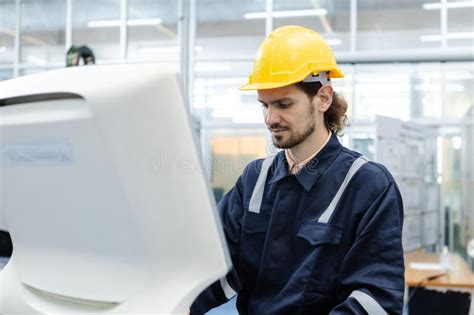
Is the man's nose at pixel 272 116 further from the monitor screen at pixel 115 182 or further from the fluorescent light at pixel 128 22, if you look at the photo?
the fluorescent light at pixel 128 22

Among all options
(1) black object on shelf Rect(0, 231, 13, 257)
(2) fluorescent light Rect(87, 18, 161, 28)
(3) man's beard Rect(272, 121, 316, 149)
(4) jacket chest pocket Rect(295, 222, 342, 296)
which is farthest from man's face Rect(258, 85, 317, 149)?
(2) fluorescent light Rect(87, 18, 161, 28)

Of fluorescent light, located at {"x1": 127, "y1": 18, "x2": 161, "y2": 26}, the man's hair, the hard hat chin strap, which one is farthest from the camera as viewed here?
fluorescent light, located at {"x1": 127, "y1": 18, "x2": 161, "y2": 26}

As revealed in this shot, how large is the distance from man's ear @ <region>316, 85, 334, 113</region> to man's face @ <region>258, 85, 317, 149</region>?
0.04 m

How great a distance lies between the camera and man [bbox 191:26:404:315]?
1099 millimetres

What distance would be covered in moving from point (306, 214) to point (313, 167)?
0.37 ft

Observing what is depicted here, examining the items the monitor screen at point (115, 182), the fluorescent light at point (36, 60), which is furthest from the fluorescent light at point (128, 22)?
the monitor screen at point (115, 182)

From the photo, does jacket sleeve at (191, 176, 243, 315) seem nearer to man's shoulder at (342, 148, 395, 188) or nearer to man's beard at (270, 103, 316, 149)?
man's beard at (270, 103, 316, 149)

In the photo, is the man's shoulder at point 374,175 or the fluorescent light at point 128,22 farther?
the fluorescent light at point 128,22

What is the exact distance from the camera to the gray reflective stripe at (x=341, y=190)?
1149mm

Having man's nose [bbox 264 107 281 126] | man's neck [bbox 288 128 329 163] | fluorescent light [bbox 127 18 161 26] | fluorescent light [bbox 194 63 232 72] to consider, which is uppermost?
fluorescent light [bbox 127 18 161 26]

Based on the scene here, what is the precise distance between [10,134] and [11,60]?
6.51 metres

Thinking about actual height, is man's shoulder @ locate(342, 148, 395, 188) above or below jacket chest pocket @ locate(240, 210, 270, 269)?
above

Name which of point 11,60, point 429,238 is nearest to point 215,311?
point 429,238

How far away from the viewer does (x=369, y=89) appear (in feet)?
19.0
